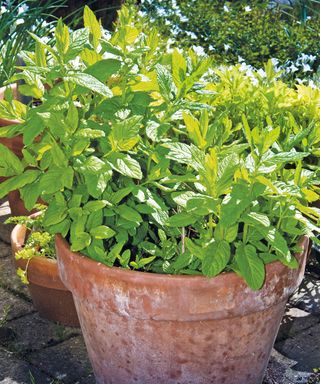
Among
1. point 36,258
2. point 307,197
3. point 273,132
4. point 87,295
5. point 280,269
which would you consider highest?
point 273,132

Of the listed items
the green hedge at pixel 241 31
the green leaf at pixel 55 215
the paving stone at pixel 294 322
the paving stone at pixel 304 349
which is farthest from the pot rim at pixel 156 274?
the green hedge at pixel 241 31

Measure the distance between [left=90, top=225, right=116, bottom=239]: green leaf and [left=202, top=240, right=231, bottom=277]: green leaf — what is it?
0.27 m

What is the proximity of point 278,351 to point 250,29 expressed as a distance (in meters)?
1.91

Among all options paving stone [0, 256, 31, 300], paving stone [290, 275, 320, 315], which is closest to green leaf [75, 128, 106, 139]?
paving stone [0, 256, 31, 300]

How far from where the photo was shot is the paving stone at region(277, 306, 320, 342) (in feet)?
10.3

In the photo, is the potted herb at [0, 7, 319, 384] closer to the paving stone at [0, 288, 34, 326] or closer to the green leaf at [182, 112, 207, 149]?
the green leaf at [182, 112, 207, 149]

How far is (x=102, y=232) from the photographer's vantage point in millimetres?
2246

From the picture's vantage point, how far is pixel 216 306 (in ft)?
7.32

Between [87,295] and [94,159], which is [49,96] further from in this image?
[87,295]

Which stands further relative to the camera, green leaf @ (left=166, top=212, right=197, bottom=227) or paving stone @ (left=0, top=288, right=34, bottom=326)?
paving stone @ (left=0, top=288, right=34, bottom=326)

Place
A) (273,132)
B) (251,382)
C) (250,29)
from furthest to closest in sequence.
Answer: (250,29) → (251,382) → (273,132)

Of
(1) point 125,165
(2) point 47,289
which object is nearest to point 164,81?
(1) point 125,165

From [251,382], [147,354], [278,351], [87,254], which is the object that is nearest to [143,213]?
[87,254]

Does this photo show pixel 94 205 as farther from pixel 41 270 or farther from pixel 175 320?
pixel 41 270
